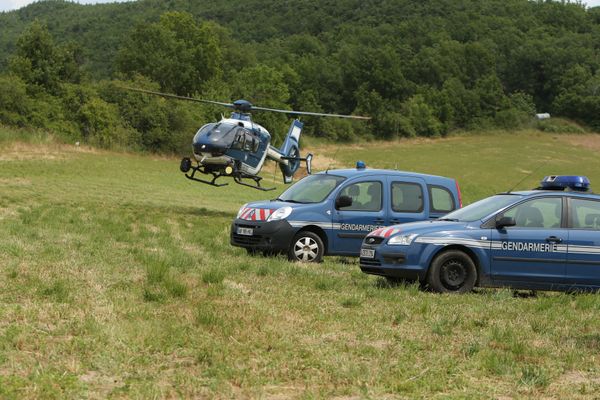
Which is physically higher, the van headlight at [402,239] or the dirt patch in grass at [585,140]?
the dirt patch in grass at [585,140]

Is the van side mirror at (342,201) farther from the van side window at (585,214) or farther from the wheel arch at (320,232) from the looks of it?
the van side window at (585,214)

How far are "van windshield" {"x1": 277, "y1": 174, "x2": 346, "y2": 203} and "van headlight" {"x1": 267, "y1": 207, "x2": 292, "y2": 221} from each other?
59 cm

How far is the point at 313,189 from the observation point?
15758mm

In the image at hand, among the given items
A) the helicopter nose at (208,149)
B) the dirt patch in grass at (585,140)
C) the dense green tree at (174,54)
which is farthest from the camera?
the dirt patch in grass at (585,140)

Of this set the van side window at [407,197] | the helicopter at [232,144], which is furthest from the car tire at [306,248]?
the helicopter at [232,144]

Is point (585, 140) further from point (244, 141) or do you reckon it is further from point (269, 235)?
point (269, 235)

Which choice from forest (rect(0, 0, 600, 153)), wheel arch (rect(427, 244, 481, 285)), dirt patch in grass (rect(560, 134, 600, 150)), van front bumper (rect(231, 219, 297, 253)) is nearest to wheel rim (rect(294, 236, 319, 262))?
van front bumper (rect(231, 219, 297, 253))

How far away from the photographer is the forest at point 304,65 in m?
64.0

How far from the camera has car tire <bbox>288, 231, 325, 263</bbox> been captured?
14.8m

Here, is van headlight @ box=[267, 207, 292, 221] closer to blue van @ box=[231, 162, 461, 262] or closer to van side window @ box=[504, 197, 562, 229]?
blue van @ box=[231, 162, 461, 262]

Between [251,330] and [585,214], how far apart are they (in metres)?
6.09

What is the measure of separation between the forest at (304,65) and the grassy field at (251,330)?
149ft

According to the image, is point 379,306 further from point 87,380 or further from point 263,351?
point 87,380

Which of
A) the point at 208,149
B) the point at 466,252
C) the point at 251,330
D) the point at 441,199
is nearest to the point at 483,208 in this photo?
the point at 466,252
